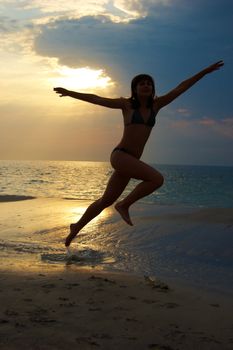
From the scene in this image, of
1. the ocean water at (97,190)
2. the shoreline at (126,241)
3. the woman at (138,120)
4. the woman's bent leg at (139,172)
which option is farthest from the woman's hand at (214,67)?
the ocean water at (97,190)

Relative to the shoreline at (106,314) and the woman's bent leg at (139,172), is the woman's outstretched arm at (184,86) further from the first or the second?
the shoreline at (106,314)

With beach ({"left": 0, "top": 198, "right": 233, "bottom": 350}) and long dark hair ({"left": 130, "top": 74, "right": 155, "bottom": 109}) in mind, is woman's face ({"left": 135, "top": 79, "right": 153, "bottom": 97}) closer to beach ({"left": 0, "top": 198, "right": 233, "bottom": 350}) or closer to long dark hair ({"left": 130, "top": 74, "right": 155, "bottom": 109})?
long dark hair ({"left": 130, "top": 74, "right": 155, "bottom": 109})

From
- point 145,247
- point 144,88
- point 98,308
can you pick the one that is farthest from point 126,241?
point 98,308

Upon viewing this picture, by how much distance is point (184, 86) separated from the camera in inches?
243

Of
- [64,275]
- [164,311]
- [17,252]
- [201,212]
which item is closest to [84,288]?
[64,275]

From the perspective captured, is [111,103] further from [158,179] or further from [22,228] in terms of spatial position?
[22,228]

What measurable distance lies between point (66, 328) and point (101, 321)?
1.37 feet

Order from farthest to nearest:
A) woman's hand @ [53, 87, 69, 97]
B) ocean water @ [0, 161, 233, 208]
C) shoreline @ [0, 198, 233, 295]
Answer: ocean water @ [0, 161, 233, 208] → shoreline @ [0, 198, 233, 295] → woman's hand @ [53, 87, 69, 97]

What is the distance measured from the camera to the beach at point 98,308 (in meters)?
4.00

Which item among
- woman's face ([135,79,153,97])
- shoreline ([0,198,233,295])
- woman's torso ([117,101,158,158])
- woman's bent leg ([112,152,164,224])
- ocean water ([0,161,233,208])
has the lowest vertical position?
ocean water ([0,161,233,208])

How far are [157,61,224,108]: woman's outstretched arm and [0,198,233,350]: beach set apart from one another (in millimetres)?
2634

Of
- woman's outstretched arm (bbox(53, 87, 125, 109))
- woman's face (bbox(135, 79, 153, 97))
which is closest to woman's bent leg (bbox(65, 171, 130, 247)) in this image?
woman's outstretched arm (bbox(53, 87, 125, 109))

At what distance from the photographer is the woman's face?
5.89 metres

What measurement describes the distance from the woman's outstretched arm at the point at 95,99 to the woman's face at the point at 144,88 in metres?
0.25
